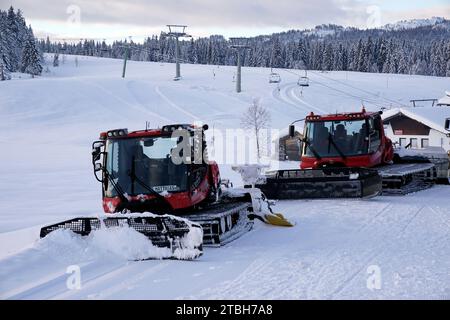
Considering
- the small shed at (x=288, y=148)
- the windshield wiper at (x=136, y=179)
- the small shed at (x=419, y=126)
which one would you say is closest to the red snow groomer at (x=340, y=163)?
the windshield wiper at (x=136, y=179)

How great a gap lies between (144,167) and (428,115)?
116 ft

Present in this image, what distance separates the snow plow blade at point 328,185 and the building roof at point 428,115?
27229mm

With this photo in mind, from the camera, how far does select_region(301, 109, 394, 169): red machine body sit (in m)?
17.0

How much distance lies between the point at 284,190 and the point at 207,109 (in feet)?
172

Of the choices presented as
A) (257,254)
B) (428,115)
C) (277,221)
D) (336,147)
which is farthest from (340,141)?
(428,115)

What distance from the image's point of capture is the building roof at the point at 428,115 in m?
41.2

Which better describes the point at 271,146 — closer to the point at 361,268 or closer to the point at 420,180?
the point at 420,180

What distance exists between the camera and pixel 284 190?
50.4 feet

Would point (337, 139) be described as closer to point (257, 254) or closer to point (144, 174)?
point (144, 174)

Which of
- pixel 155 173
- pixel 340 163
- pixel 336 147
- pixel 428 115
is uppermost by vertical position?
pixel 155 173

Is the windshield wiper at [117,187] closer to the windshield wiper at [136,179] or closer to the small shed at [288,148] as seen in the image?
the windshield wiper at [136,179]

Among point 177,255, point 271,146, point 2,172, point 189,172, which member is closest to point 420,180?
point 189,172

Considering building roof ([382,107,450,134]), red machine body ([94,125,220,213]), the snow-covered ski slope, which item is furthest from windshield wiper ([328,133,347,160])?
building roof ([382,107,450,134])

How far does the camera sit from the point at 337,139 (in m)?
17.1
